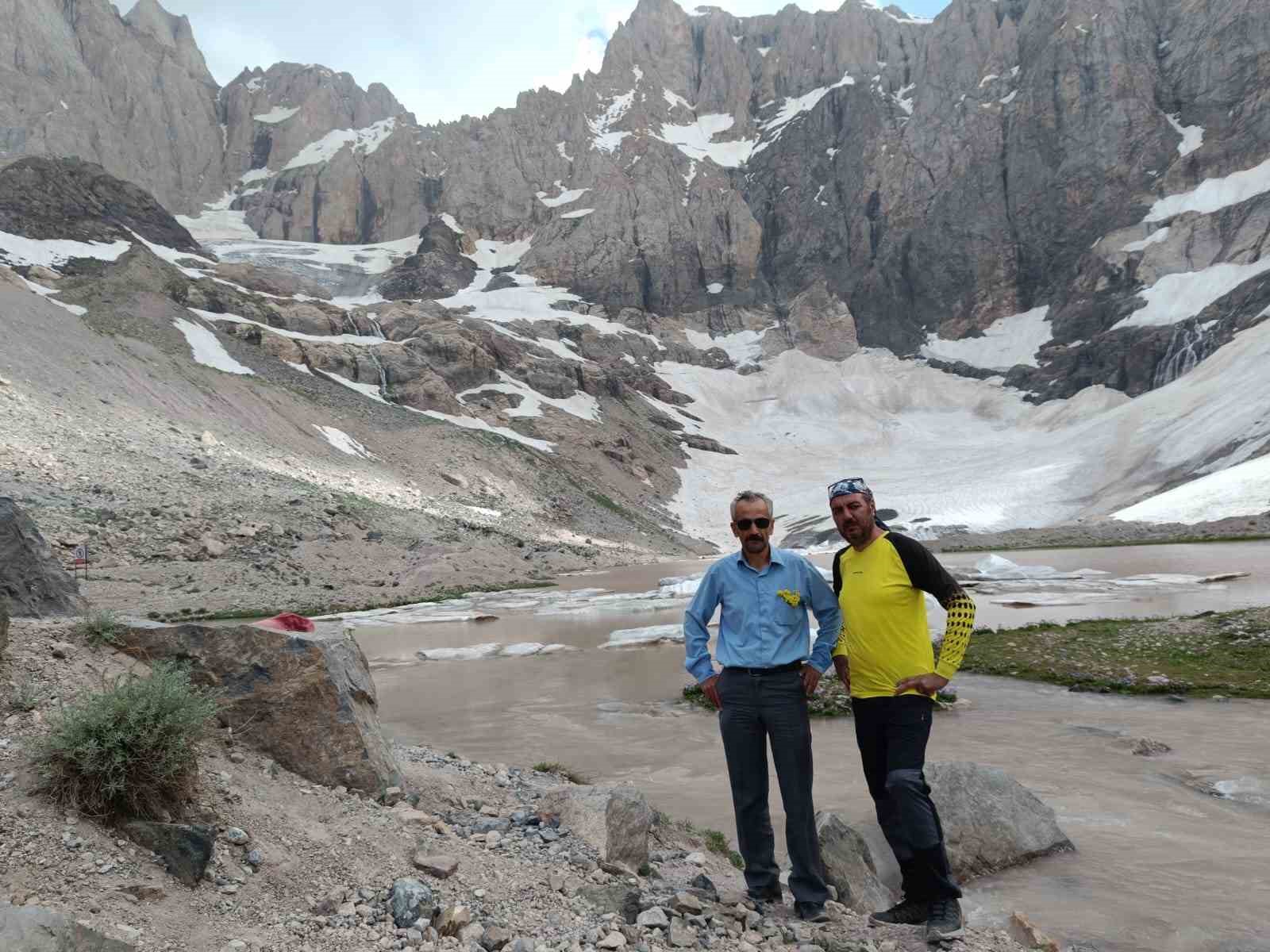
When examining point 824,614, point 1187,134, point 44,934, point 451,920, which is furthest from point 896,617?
point 1187,134

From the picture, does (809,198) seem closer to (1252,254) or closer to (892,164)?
(892,164)

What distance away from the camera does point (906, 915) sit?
4.77 metres

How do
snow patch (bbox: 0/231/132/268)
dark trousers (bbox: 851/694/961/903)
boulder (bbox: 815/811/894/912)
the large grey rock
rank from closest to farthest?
the large grey rock < dark trousers (bbox: 851/694/961/903) < boulder (bbox: 815/811/894/912) < snow patch (bbox: 0/231/132/268)

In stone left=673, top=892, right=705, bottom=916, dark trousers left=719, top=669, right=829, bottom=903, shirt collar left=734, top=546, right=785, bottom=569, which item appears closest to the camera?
stone left=673, top=892, right=705, bottom=916

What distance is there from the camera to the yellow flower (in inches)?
195

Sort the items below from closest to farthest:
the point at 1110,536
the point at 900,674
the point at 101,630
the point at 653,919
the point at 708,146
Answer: the point at 653,919, the point at 900,674, the point at 101,630, the point at 1110,536, the point at 708,146

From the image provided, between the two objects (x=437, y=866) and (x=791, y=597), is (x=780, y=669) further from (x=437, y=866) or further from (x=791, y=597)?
(x=437, y=866)

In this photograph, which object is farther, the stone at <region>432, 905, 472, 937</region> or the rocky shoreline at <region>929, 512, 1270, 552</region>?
the rocky shoreline at <region>929, 512, 1270, 552</region>

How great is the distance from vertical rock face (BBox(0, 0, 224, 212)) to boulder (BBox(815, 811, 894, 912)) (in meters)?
203

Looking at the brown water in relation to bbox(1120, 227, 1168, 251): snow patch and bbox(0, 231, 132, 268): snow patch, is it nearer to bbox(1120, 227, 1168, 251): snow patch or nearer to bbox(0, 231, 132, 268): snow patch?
bbox(0, 231, 132, 268): snow patch

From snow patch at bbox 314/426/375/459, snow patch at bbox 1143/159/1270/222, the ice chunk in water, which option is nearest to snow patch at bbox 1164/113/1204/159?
snow patch at bbox 1143/159/1270/222

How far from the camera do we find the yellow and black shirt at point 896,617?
16.0ft

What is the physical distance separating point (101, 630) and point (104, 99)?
737ft

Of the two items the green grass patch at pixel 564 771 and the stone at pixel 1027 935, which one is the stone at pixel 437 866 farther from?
the green grass patch at pixel 564 771
